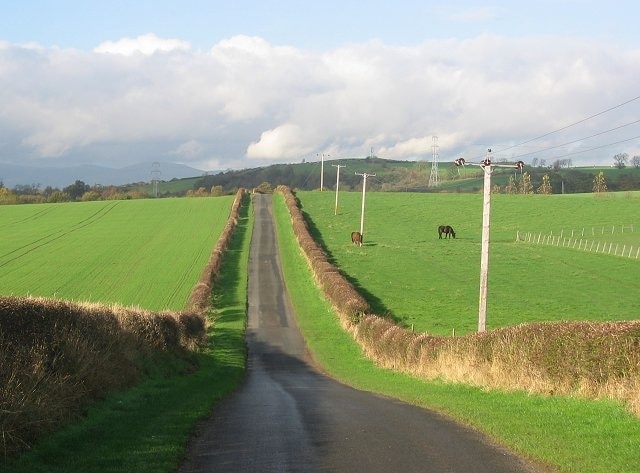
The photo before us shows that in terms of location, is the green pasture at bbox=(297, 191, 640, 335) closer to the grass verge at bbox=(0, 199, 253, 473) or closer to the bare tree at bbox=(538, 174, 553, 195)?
the grass verge at bbox=(0, 199, 253, 473)

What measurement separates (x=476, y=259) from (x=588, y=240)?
20.0 meters

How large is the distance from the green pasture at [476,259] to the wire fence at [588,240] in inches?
21.4

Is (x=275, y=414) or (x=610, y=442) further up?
(x=610, y=442)

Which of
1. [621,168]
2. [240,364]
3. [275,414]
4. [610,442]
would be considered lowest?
[240,364]

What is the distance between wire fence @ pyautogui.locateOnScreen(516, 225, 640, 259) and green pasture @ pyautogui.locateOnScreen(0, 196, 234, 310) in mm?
35202

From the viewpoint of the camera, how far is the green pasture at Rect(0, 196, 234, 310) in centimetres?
5369

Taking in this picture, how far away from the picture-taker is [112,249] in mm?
76000

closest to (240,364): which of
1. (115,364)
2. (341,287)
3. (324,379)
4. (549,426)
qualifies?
(324,379)

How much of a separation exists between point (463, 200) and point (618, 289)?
6819cm

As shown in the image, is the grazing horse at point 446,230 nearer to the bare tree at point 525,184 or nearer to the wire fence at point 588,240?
the wire fence at point 588,240

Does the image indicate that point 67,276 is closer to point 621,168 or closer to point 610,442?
point 610,442

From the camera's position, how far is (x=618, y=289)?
177 ft

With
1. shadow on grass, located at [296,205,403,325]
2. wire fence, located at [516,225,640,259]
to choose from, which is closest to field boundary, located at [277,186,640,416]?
shadow on grass, located at [296,205,403,325]

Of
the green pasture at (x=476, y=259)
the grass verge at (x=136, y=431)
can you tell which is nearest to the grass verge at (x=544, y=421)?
the grass verge at (x=136, y=431)
